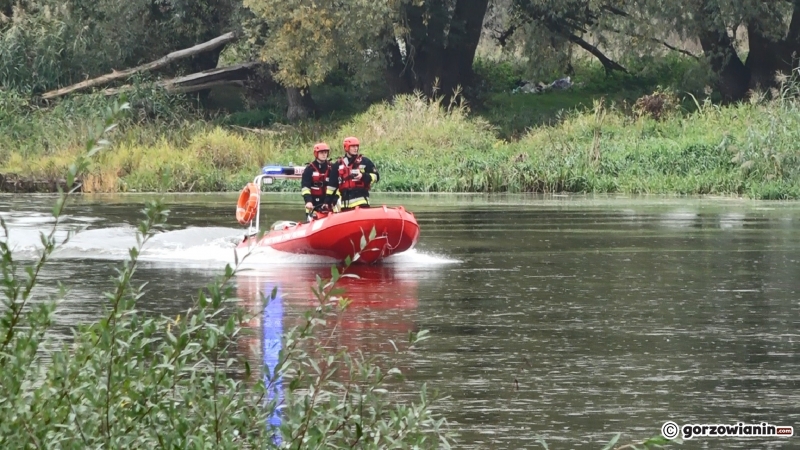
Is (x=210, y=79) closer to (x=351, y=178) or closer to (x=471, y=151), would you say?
(x=471, y=151)

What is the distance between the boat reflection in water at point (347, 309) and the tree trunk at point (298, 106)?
26.3 m

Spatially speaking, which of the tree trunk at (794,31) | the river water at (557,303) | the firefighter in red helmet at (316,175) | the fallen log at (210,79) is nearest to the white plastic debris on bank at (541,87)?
the tree trunk at (794,31)

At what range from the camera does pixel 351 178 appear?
1898 cm

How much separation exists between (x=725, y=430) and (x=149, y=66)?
38795mm

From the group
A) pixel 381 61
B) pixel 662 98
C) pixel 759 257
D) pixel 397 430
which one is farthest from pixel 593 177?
pixel 397 430

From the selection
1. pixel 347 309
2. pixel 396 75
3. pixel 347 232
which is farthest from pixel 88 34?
pixel 347 309

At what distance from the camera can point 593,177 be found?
34125 millimetres

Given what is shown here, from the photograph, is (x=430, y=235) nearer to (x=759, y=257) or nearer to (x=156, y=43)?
(x=759, y=257)

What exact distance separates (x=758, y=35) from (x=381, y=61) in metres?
10.6

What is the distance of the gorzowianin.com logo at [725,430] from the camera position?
838 centimetres

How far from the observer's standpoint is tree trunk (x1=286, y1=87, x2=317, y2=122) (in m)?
45.4

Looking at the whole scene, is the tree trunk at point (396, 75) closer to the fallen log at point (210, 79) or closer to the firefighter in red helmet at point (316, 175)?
the fallen log at point (210, 79)

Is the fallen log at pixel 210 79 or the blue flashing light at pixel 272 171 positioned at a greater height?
the fallen log at pixel 210 79

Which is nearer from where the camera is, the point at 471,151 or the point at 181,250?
the point at 181,250
